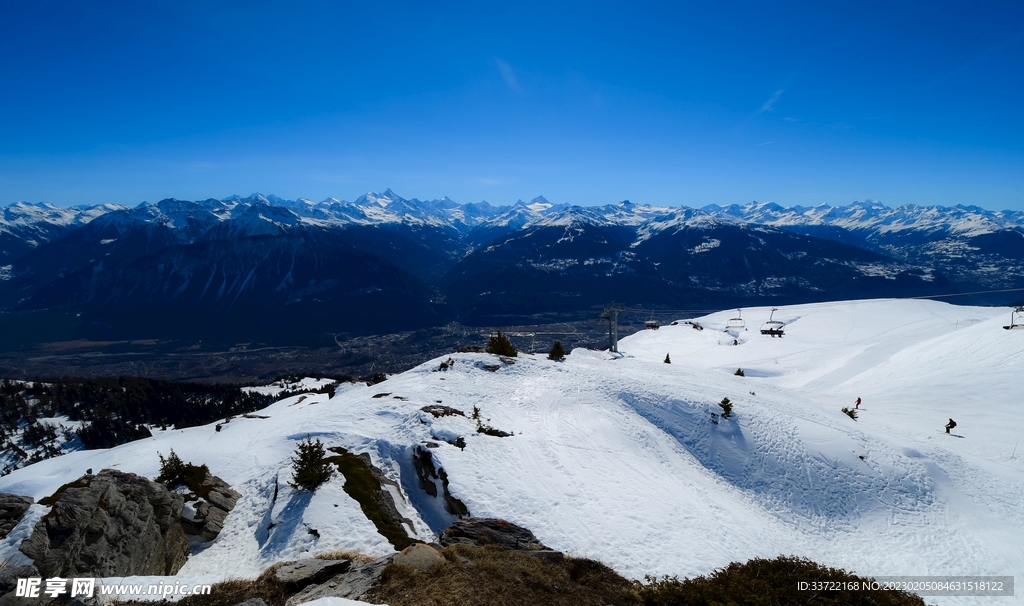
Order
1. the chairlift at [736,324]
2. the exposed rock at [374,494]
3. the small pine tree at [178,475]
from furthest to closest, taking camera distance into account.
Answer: the chairlift at [736,324] < the small pine tree at [178,475] < the exposed rock at [374,494]

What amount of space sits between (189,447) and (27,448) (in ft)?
401

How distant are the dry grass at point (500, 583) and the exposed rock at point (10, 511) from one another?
12787 mm

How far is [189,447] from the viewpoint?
22609 mm

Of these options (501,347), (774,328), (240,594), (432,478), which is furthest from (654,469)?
(774,328)

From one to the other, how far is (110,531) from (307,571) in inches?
249

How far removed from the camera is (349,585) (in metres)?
10.2

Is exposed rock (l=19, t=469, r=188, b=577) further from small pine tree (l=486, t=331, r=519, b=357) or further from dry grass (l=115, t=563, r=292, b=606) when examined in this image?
small pine tree (l=486, t=331, r=519, b=357)

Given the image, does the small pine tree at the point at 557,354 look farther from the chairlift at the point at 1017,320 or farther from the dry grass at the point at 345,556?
the chairlift at the point at 1017,320

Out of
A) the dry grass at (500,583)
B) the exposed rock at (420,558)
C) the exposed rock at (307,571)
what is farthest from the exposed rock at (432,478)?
the exposed rock at (307,571)

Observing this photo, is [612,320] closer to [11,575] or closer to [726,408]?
[726,408]

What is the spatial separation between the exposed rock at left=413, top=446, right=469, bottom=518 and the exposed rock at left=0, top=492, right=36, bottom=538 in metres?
12.6

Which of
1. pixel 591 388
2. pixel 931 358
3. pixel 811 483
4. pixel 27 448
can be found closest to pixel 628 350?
pixel 931 358

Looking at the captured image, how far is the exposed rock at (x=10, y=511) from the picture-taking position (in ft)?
42.2

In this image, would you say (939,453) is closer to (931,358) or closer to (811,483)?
(811,483)
